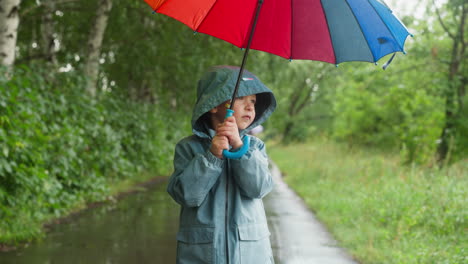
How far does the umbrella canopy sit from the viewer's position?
3500 mm

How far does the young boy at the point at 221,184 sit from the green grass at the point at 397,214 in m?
3.24

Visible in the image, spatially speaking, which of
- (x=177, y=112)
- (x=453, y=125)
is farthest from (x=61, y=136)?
(x=177, y=112)

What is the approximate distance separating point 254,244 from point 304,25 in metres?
1.60

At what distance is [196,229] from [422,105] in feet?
47.4

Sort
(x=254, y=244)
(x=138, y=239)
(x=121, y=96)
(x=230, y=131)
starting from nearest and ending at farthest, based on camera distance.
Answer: (x=230, y=131)
(x=254, y=244)
(x=138, y=239)
(x=121, y=96)

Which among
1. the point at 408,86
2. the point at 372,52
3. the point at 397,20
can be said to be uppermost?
the point at 408,86

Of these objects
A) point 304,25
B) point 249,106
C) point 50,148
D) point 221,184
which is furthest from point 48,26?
point 221,184

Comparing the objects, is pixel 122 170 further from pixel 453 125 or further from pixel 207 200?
pixel 207 200

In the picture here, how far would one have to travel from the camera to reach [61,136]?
790cm

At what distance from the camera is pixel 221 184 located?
117 inches

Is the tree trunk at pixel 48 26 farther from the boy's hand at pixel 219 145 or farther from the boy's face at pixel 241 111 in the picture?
the boy's hand at pixel 219 145

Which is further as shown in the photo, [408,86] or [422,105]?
[422,105]

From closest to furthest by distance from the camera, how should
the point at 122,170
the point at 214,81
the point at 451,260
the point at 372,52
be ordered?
the point at 214,81, the point at 372,52, the point at 451,260, the point at 122,170

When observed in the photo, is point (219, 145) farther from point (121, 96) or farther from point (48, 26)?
point (121, 96)
